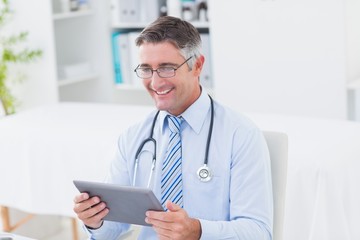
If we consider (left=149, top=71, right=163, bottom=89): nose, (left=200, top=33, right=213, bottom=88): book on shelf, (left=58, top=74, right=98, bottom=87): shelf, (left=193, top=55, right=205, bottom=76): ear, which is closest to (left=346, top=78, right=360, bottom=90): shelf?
(left=200, top=33, right=213, bottom=88): book on shelf

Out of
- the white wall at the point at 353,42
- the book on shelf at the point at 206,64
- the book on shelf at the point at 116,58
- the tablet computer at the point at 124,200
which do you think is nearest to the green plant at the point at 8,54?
the book on shelf at the point at 116,58

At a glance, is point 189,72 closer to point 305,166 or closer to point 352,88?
point 305,166

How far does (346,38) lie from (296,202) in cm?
131

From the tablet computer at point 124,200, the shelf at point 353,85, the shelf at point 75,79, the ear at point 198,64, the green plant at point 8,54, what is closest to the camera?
the tablet computer at point 124,200

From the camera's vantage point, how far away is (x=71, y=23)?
15.2 ft

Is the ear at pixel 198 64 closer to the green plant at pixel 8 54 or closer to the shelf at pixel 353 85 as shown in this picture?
the shelf at pixel 353 85

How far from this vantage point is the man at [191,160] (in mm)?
1806

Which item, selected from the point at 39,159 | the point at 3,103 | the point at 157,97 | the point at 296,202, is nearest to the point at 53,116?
the point at 39,159

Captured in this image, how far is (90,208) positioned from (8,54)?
2.48 metres

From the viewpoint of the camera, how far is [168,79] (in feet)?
6.21

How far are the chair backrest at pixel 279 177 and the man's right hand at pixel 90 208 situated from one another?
453mm

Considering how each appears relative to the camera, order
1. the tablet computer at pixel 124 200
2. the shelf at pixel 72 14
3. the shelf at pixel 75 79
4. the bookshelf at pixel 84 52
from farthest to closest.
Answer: the bookshelf at pixel 84 52, the shelf at pixel 75 79, the shelf at pixel 72 14, the tablet computer at pixel 124 200

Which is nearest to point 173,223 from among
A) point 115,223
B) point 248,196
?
point 248,196

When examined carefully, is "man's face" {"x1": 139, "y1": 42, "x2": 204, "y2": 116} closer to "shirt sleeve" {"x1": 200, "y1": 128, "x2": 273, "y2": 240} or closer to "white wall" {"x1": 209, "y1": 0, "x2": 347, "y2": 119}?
"shirt sleeve" {"x1": 200, "y1": 128, "x2": 273, "y2": 240}
